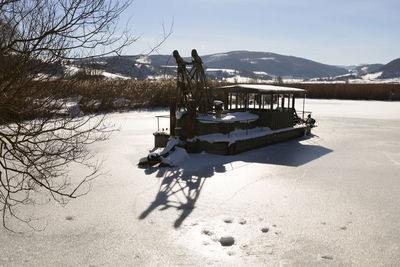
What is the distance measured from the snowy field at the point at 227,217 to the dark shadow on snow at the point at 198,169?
0.13ft

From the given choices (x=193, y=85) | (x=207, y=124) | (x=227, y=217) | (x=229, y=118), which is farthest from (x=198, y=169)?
(x=193, y=85)

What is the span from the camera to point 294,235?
7.25 meters

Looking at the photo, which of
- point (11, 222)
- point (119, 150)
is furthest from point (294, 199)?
point (119, 150)

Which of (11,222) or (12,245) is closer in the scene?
(12,245)

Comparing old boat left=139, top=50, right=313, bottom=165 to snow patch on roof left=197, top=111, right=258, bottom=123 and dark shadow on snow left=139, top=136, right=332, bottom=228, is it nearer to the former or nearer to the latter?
snow patch on roof left=197, top=111, right=258, bottom=123

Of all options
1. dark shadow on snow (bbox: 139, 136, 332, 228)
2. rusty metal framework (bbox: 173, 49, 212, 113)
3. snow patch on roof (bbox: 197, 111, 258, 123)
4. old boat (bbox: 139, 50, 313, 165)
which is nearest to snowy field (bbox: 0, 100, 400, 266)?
dark shadow on snow (bbox: 139, 136, 332, 228)

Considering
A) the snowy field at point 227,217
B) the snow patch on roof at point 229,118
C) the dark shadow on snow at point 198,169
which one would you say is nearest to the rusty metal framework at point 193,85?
the snow patch on roof at point 229,118

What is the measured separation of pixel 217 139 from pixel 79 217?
7.99 m

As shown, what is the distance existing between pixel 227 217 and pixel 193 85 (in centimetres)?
1039

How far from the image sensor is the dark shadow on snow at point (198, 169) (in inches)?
362

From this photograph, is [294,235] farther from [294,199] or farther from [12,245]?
[12,245]

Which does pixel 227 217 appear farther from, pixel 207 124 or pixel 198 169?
pixel 207 124

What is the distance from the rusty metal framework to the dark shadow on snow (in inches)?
128

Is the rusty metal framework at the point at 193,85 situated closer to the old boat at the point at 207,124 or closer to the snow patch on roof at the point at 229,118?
the old boat at the point at 207,124
